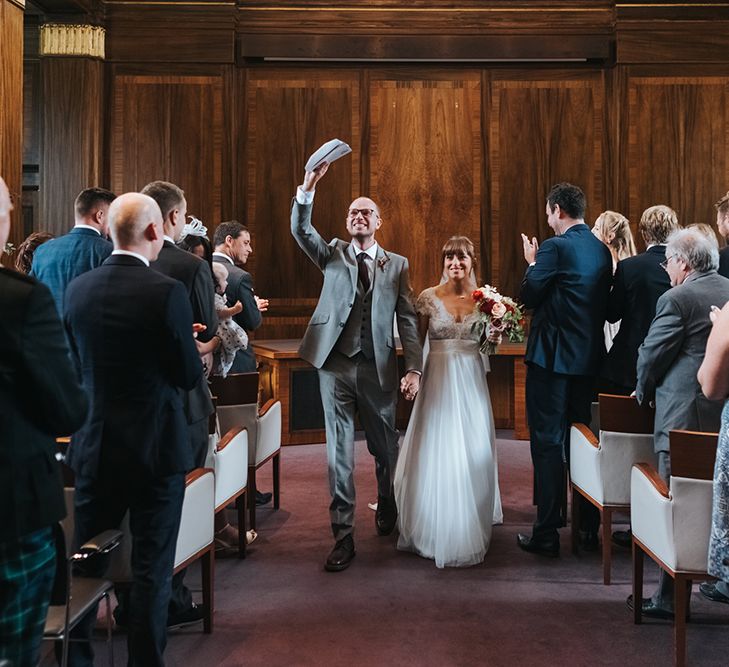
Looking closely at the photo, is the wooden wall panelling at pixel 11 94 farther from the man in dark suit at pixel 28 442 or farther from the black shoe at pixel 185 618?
the man in dark suit at pixel 28 442

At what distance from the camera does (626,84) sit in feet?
26.4

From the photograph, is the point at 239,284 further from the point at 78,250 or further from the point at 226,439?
the point at 226,439

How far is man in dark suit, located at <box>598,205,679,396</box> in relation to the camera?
4.08 meters

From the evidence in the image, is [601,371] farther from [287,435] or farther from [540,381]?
[287,435]

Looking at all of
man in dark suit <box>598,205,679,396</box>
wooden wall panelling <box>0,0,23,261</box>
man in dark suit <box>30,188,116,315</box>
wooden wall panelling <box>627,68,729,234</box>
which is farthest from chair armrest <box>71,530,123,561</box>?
wooden wall panelling <box>627,68,729,234</box>

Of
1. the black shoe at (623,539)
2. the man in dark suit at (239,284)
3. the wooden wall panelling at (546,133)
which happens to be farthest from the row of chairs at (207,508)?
the wooden wall panelling at (546,133)

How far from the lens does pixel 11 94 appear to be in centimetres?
562

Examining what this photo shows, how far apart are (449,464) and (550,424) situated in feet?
1.73

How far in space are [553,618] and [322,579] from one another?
1.04 m

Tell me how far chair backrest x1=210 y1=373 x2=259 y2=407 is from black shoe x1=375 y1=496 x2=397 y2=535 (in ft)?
2.91

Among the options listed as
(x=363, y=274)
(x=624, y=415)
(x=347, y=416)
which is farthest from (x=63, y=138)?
(x=624, y=415)

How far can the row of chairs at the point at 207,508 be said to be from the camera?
2.19m

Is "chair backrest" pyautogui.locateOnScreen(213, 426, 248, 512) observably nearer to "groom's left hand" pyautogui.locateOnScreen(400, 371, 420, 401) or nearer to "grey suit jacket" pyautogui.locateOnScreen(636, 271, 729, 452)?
"groom's left hand" pyautogui.locateOnScreen(400, 371, 420, 401)

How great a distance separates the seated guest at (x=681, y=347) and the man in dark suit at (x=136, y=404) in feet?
5.92
